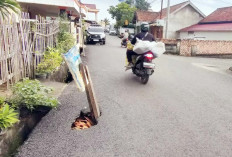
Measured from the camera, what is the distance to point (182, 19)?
33.2 meters

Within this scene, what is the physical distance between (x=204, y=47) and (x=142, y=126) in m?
17.2

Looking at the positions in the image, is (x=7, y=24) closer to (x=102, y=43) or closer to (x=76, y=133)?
(x=76, y=133)

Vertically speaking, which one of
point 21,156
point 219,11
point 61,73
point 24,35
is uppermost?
point 219,11

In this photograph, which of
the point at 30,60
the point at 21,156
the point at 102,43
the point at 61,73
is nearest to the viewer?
the point at 21,156

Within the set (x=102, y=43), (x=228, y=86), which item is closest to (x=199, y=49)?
(x=102, y=43)

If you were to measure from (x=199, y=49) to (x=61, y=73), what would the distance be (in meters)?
14.7

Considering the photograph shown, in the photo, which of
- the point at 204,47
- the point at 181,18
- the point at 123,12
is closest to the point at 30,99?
the point at 204,47

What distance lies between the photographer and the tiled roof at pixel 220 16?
27.2 m

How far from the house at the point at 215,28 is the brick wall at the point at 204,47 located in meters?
4.57

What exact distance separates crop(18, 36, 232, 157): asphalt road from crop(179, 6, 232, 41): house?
19795 millimetres

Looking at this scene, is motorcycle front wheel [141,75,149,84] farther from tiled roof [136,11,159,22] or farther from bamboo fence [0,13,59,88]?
tiled roof [136,11,159,22]

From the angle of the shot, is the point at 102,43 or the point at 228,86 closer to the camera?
the point at 228,86

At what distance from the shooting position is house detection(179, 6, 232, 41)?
2443 centimetres

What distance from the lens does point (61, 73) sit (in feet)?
25.1
